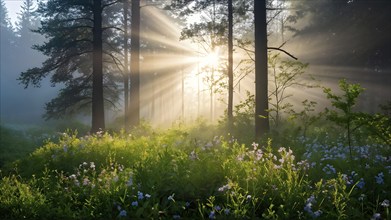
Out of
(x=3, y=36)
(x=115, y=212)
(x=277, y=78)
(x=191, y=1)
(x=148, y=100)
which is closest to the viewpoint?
(x=115, y=212)

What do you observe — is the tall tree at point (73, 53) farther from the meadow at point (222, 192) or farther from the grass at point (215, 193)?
the grass at point (215, 193)

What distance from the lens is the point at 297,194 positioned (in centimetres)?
452

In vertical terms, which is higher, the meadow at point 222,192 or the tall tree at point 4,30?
the tall tree at point 4,30

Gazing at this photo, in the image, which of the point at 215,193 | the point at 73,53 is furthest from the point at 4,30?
the point at 215,193

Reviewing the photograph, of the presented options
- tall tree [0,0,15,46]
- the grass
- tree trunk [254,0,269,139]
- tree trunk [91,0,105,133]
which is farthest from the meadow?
tall tree [0,0,15,46]

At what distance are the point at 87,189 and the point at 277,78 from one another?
33.1 feet

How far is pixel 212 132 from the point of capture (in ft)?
55.1

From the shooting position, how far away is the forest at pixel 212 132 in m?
4.67

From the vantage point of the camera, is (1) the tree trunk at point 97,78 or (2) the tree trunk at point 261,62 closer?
(2) the tree trunk at point 261,62

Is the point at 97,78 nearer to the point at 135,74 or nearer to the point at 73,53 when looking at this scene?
the point at 135,74

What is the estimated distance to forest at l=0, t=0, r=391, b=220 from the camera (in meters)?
4.67

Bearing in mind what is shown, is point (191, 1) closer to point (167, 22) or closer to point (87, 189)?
point (87, 189)

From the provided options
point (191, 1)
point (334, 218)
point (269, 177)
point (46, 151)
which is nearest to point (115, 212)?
point (269, 177)

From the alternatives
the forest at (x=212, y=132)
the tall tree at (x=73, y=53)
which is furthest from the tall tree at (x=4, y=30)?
the tall tree at (x=73, y=53)
